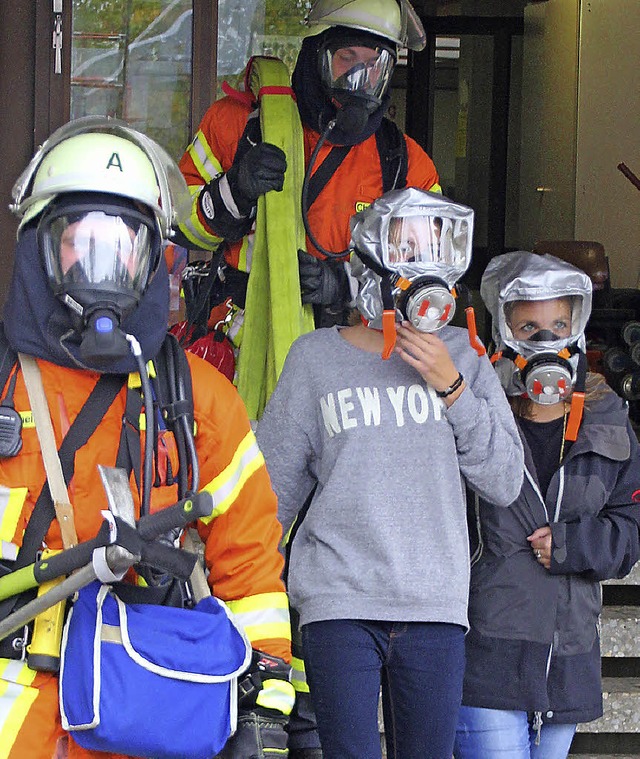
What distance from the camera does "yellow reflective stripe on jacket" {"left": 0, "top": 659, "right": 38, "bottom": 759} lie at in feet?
6.73

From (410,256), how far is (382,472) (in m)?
0.51

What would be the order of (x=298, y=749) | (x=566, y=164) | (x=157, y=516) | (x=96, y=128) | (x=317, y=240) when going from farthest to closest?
(x=566, y=164), (x=317, y=240), (x=298, y=749), (x=96, y=128), (x=157, y=516)

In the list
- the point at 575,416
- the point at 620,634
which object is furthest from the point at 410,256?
the point at 620,634

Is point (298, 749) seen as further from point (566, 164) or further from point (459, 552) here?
point (566, 164)

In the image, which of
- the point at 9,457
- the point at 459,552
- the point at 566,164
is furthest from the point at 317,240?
the point at 566,164

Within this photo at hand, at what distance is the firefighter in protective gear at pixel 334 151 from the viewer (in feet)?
11.7

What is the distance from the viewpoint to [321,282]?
11.9ft

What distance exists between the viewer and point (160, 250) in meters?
2.32

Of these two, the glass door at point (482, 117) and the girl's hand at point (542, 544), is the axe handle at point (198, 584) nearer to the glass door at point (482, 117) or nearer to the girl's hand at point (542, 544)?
the girl's hand at point (542, 544)

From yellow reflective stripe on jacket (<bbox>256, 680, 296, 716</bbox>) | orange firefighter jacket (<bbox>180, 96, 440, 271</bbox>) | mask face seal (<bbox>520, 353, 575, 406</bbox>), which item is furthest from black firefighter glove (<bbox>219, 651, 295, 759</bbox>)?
orange firefighter jacket (<bbox>180, 96, 440, 271</bbox>)

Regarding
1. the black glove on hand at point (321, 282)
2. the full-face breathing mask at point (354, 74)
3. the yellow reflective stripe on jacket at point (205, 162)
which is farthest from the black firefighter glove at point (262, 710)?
the yellow reflective stripe on jacket at point (205, 162)

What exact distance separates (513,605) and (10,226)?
9.81 feet

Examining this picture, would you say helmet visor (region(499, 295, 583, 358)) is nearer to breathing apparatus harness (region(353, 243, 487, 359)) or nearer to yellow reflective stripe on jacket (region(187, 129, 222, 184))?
breathing apparatus harness (region(353, 243, 487, 359))

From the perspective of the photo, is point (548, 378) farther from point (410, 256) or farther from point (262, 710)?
point (262, 710)
